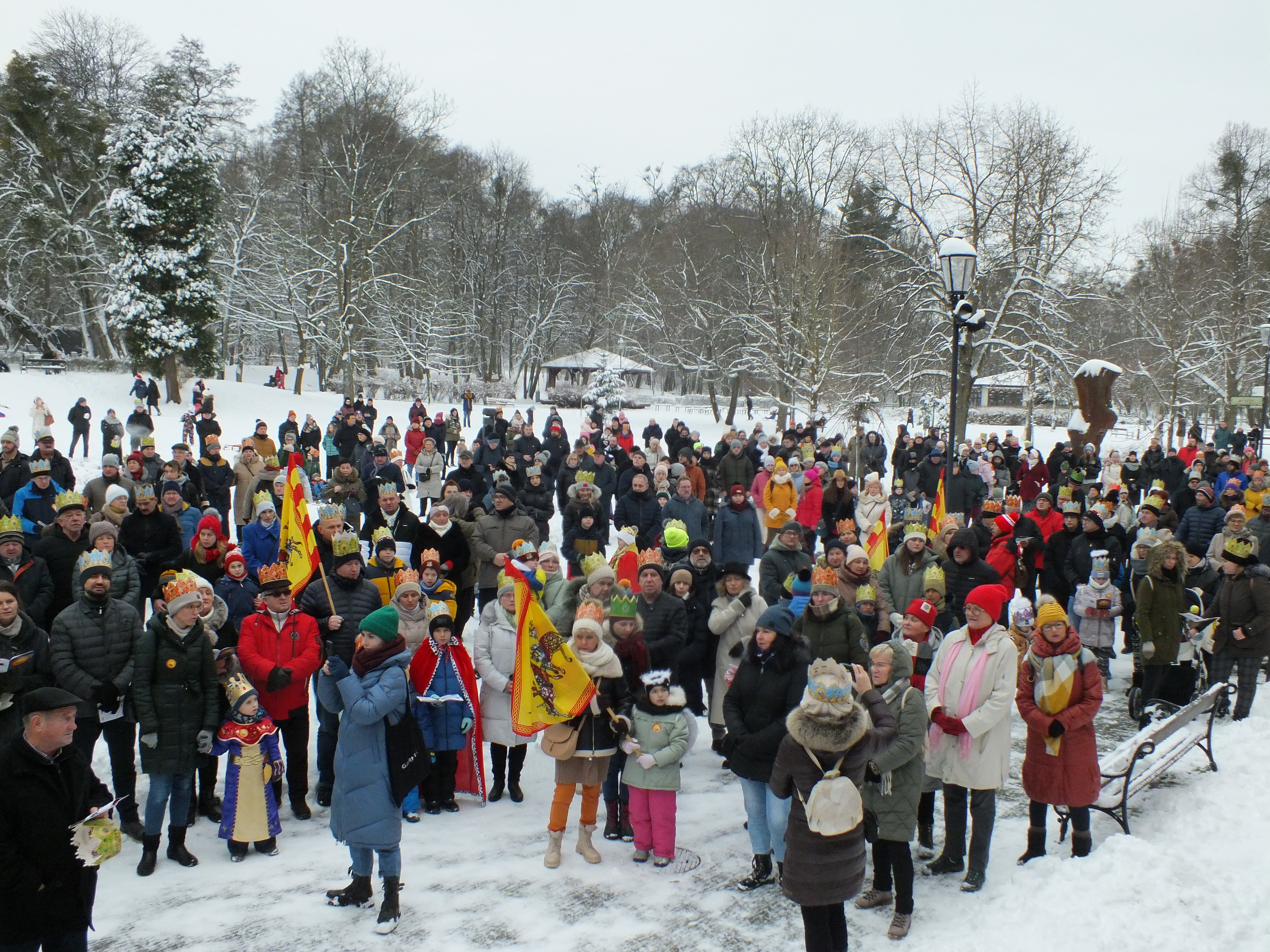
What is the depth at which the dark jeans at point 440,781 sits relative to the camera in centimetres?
664

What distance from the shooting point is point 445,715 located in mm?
6543

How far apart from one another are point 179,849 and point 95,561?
1.99 metres

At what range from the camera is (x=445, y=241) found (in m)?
54.0

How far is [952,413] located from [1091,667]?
5214 millimetres

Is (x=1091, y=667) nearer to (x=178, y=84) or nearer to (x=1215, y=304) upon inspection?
(x=178, y=84)

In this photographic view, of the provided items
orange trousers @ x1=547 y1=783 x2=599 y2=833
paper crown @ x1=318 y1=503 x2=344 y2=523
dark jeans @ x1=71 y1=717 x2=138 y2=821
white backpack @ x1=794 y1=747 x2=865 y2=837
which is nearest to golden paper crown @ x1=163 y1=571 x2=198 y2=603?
dark jeans @ x1=71 y1=717 x2=138 y2=821

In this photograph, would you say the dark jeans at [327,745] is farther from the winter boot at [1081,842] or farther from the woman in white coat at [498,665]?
the winter boot at [1081,842]

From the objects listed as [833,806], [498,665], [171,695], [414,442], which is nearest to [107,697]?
[171,695]

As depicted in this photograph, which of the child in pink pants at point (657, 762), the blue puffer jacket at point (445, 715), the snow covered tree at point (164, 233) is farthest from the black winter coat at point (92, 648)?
the snow covered tree at point (164, 233)

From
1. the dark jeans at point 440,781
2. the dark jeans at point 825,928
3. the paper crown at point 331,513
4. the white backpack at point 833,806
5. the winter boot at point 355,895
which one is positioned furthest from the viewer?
the paper crown at point 331,513

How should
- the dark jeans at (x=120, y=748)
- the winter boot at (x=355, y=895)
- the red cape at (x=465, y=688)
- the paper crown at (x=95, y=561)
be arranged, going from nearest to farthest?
the winter boot at (x=355, y=895) → the dark jeans at (x=120, y=748) → the paper crown at (x=95, y=561) → the red cape at (x=465, y=688)

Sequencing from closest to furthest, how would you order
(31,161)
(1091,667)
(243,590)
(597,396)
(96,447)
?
(1091,667) < (243,590) < (96,447) < (31,161) < (597,396)

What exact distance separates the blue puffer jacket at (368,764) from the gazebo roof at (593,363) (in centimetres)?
4439

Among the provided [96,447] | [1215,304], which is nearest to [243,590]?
[96,447]
